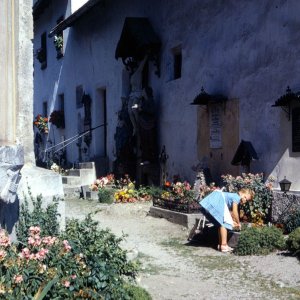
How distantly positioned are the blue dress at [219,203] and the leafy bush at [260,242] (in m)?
0.46

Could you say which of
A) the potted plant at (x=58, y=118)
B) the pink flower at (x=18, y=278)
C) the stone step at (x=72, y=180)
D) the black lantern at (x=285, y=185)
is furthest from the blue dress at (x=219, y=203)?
the potted plant at (x=58, y=118)

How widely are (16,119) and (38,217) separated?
876 millimetres

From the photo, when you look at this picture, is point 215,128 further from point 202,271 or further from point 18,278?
point 18,278

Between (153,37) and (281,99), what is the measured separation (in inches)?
223

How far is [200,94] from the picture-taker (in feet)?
36.0

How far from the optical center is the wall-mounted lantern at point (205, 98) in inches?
414

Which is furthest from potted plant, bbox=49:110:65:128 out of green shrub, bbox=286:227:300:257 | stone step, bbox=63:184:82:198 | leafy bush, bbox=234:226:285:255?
green shrub, bbox=286:227:300:257

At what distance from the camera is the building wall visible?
8977 millimetres

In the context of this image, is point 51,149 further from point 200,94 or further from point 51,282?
point 51,282

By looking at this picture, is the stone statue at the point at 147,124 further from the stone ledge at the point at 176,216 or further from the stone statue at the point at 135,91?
the stone ledge at the point at 176,216

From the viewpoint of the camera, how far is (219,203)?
26.1 ft

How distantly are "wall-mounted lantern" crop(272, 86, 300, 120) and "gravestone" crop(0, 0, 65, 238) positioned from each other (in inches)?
179

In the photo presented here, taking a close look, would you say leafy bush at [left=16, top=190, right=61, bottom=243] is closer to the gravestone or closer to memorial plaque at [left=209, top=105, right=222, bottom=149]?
the gravestone

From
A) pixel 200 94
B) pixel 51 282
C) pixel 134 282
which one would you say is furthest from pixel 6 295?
pixel 200 94
